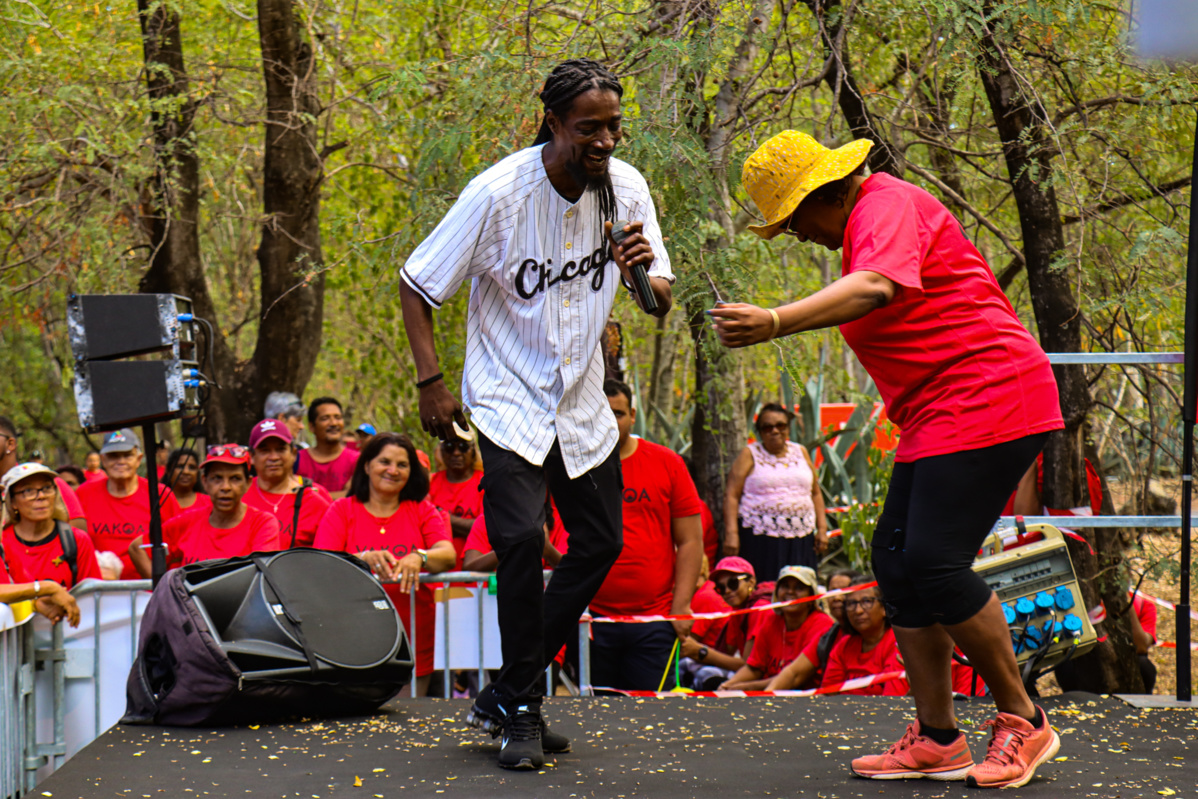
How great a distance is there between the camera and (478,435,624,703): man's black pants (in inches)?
139

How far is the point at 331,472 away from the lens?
8.16 metres

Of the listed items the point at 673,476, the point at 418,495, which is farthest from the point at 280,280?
the point at 673,476

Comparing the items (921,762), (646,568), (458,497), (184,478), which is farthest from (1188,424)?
(184,478)

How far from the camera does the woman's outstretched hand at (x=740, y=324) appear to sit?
2770 millimetres

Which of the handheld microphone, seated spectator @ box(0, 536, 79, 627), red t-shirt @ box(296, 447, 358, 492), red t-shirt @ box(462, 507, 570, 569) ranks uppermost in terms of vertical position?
the handheld microphone

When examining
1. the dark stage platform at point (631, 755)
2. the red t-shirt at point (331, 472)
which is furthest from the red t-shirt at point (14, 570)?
the red t-shirt at point (331, 472)

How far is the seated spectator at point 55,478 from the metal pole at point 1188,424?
208 inches

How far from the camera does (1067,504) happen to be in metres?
6.12

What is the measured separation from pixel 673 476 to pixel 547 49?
7.54ft

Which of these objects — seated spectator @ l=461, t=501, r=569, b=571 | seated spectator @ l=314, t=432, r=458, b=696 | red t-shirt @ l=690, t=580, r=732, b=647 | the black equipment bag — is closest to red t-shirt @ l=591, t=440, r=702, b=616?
seated spectator @ l=461, t=501, r=569, b=571

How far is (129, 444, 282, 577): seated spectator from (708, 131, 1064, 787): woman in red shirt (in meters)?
3.98

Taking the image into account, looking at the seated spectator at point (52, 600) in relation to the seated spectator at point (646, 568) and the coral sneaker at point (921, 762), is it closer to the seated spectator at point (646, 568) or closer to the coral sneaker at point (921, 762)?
the seated spectator at point (646, 568)

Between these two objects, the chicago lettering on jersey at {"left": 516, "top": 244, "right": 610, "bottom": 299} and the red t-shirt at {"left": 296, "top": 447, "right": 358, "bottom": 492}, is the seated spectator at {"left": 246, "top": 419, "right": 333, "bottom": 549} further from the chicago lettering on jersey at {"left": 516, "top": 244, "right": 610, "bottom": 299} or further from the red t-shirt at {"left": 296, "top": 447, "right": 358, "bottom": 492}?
the chicago lettering on jersey at {"left": 516, "top": 244, "right": 610, "bottom": 299}

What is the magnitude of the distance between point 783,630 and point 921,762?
135 inches
